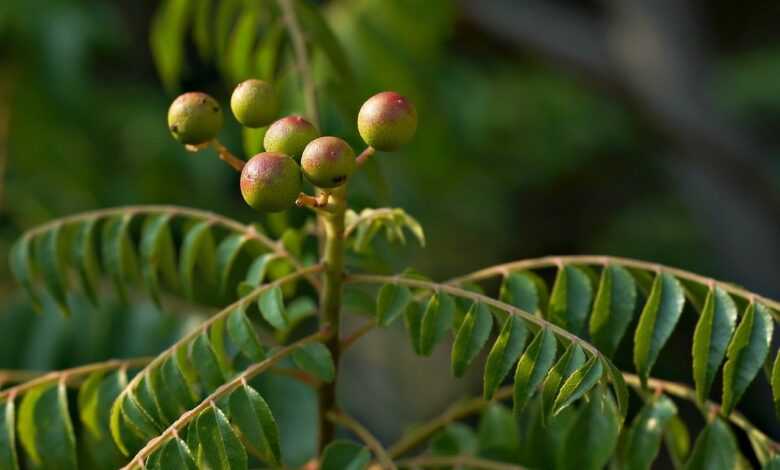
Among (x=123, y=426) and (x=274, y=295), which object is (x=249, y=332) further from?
(x=123, y=426)

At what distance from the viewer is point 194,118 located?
1.09 m

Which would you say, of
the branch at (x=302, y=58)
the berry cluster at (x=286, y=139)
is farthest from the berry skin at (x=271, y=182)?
the branch at (x=302, y=58)

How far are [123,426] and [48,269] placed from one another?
0.35 meters

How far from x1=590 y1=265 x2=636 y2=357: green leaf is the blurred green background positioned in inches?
16.4

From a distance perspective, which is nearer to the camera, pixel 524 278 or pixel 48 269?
pixel 524 278

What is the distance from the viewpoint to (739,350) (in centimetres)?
110

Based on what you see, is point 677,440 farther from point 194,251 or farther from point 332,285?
point 194,251

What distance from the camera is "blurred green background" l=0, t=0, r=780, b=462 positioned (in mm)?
2570

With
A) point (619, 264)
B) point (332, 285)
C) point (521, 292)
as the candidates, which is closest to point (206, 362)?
point (332, 285)

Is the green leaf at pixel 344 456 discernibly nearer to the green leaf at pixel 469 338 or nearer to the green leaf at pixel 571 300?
the green leaf at pixel 469 338

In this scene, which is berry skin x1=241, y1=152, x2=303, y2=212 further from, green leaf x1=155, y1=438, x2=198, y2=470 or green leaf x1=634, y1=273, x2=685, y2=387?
green leaf x1=634, y1=273, x2=685, y2=387

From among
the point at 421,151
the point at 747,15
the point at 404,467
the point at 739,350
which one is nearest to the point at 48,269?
the point at 404,467

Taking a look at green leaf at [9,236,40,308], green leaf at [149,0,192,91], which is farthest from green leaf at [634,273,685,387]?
green leaf at [149,0,192,91]

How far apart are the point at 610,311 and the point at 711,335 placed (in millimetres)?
121
